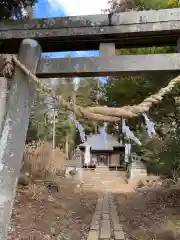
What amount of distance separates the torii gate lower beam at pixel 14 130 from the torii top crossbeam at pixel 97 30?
167mm

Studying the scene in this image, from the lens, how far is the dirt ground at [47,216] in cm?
554

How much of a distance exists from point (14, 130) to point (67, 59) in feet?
2.82

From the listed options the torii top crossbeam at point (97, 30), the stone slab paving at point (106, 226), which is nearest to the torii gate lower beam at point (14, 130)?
the torii top crossbeam at point (97, 30)

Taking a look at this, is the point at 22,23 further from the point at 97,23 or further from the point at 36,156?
the point at 36,156

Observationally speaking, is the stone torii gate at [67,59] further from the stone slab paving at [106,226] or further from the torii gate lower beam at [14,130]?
the stone slab paving at [106,226]

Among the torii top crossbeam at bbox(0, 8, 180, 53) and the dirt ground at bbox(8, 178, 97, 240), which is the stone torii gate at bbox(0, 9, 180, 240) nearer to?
the torii top crossbeam at bbox(0, 8, 180, 53)

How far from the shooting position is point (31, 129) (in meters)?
20.4

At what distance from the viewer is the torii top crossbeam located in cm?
283

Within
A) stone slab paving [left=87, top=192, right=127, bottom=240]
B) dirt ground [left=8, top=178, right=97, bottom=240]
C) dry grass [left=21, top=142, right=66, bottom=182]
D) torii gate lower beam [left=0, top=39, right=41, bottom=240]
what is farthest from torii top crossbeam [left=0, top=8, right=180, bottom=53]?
dry grass [left=21, top=142, right=66, bottom=182]

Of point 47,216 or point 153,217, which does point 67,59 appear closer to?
point 47,216

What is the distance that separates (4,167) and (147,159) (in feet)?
50.8

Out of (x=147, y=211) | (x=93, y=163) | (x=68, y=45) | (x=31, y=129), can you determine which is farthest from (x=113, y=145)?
(x=68, y=45)

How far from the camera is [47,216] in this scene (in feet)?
22.1

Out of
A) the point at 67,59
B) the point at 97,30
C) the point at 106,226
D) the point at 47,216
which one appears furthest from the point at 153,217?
the point at 97,30
